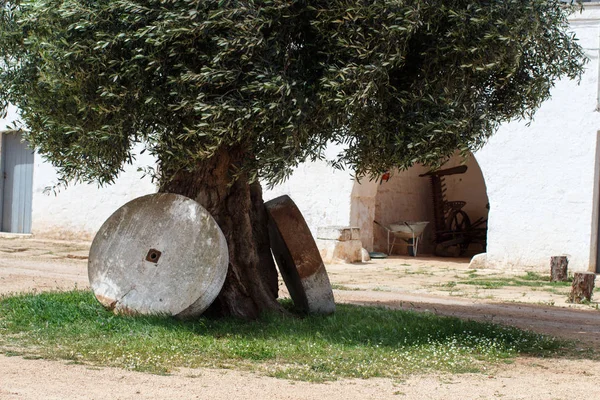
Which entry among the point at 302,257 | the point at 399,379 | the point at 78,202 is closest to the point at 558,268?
the point at 302,257

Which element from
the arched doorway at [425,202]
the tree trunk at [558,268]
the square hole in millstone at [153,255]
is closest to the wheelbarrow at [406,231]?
the arched doorway at [425,202]

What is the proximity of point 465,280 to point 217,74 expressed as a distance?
8.04m

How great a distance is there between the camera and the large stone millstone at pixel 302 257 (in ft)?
27.8

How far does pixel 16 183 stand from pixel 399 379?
1629 centimetres

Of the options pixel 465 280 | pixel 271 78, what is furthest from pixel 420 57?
pixel 465 280

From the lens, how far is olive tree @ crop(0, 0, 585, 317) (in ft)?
22.2

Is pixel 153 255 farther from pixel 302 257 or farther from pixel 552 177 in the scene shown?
A: pixel 552 177

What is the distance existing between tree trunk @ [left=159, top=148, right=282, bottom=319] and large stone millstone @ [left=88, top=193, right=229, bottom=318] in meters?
0.43

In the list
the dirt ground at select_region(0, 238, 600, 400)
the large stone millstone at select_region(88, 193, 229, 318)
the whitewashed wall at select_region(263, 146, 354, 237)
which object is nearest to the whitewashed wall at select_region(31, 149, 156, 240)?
the whitewashed wall at select_region(263, 146, 354, 237)

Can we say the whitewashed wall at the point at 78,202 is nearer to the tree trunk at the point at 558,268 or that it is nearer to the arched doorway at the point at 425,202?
the arched doorway at the point at 425,202

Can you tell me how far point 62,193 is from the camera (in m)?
19.2

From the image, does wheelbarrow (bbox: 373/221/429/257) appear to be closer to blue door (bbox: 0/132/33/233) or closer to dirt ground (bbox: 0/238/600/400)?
dirt ground (bbox: 0/238/600/400)

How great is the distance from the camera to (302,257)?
8.49 m

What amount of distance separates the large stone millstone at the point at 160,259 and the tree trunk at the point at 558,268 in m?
7.60
